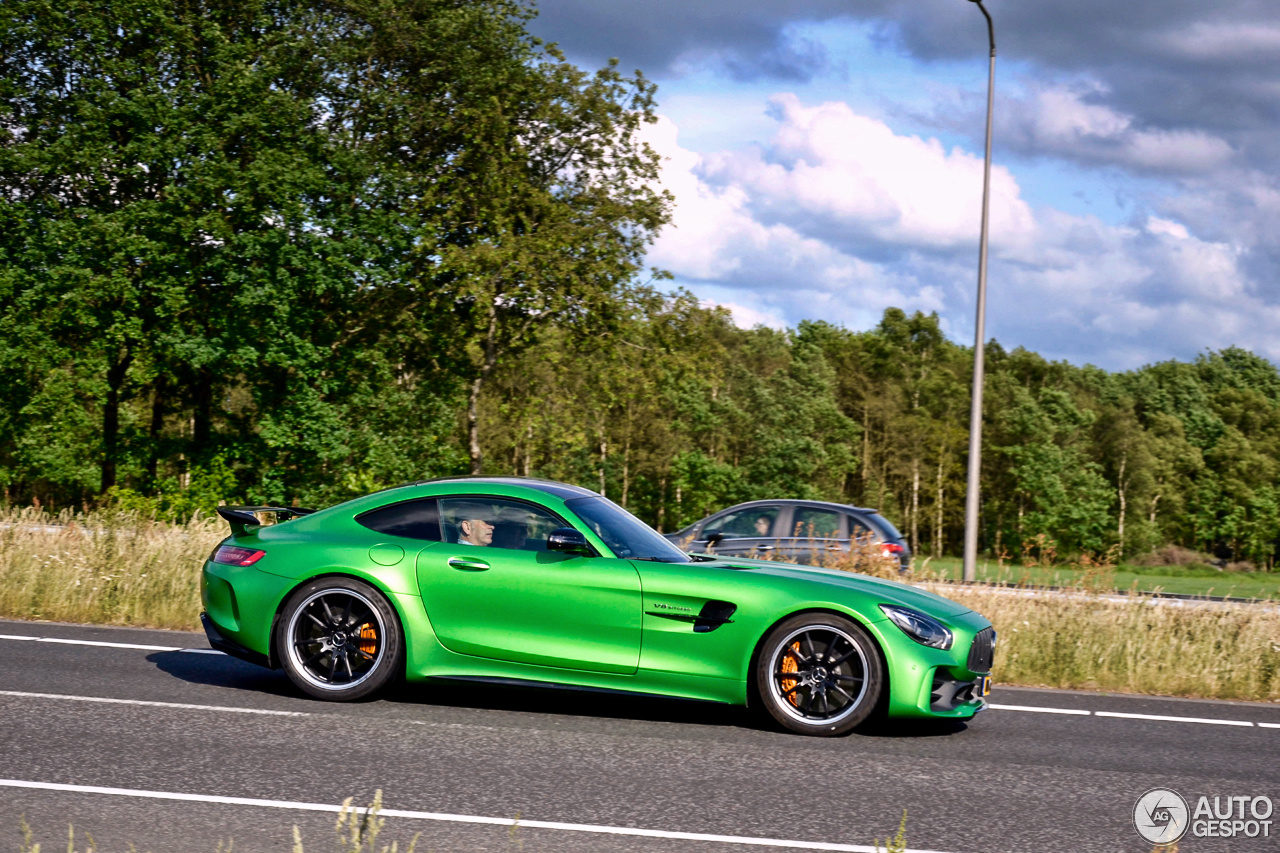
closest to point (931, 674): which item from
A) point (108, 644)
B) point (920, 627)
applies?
point (920, 627)

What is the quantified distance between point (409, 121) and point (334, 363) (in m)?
6.48

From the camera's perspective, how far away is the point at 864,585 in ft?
24.4

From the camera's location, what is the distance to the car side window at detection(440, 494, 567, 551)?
7465mm

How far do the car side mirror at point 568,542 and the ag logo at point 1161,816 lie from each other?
3404 mm

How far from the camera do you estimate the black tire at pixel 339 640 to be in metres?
7.41

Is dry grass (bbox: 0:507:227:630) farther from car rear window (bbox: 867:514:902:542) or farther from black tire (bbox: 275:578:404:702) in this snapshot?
car rear window (bbox: 867:514:902:542)

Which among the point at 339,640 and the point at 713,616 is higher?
the point at 713,616

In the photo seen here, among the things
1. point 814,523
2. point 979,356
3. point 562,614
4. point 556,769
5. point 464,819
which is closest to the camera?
point 464,819

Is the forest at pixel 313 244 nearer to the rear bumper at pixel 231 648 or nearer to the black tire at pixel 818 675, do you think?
the rear bumper at pixel 231 648

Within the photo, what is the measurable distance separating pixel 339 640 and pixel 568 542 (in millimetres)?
1694

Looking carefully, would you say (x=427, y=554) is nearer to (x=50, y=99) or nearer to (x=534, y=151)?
(x=534, y=151)

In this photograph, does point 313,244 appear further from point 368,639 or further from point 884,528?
point 368,639
